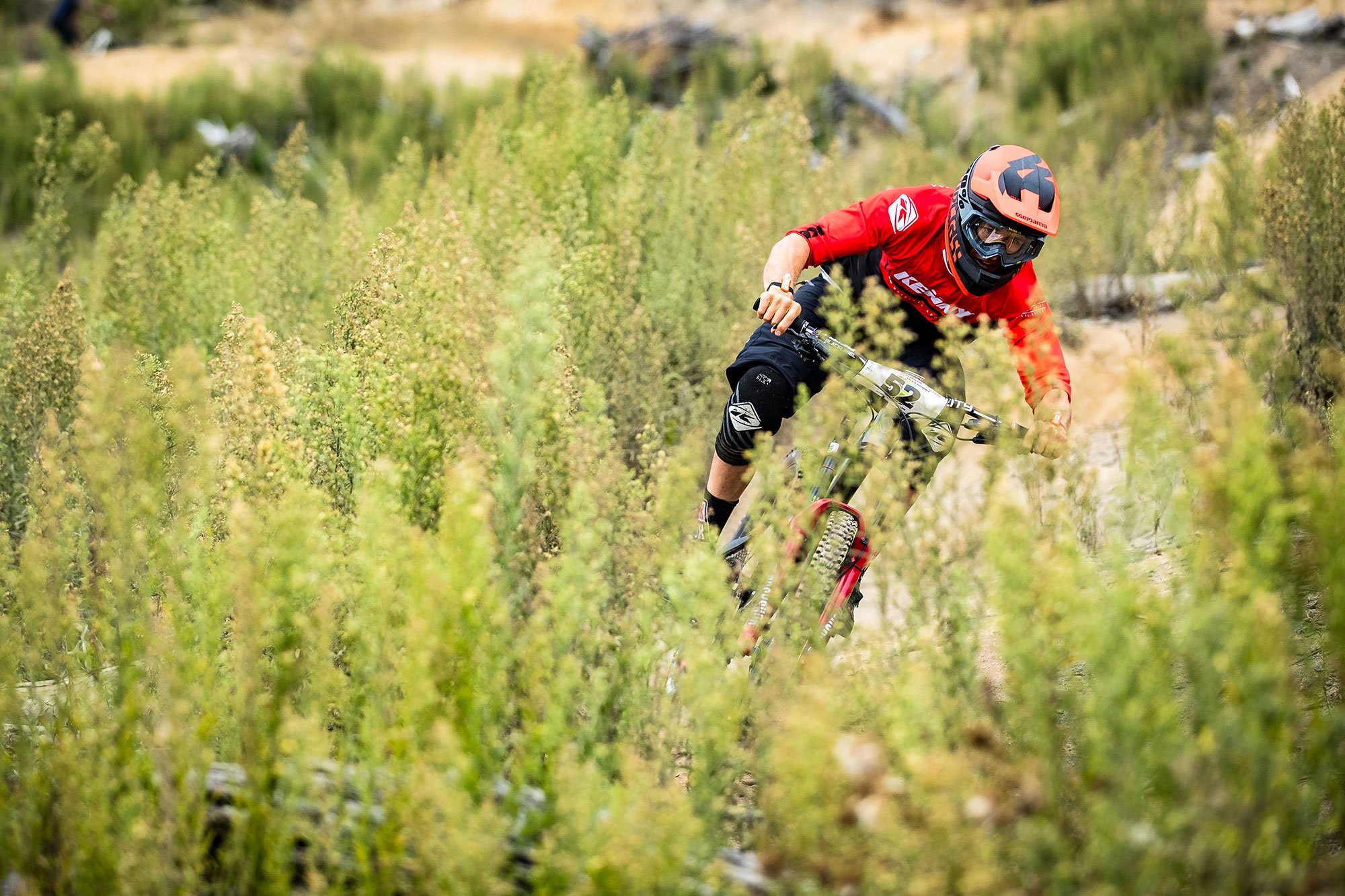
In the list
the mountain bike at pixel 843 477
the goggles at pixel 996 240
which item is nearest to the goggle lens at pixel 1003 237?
the goggles at pixel 996 240

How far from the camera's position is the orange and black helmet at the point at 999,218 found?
346cm

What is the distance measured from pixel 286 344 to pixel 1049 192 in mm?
2582

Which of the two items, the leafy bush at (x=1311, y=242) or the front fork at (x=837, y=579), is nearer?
the front fork at (x=837, y=579)

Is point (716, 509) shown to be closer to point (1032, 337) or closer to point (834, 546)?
point (834, 546)

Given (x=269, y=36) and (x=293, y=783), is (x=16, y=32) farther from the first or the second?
(x=293, y=783)

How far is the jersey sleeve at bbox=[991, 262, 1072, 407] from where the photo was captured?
135 inches

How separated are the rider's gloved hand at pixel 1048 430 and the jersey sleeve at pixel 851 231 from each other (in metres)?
0.85

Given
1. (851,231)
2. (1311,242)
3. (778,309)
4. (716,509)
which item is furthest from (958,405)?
(1311,242)

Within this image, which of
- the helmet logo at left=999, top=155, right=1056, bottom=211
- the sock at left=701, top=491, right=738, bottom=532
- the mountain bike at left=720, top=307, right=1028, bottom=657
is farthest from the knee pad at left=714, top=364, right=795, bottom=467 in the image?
the helmet logo at left=999, top=155, right=1056, bottom=211

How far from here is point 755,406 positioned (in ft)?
12.2

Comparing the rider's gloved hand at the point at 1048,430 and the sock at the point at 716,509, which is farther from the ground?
the rider's gloved hand at the point at 1048,430

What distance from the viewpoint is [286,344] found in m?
3.82

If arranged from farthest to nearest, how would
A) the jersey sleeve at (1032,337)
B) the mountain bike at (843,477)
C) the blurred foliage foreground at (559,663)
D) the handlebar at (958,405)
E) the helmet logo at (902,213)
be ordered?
1. the helmet logo at (902,213)
2. the jersey sleeve at (1032,337)
3. the mountain bike at (843,477)
4. the handlebar at (958,405)
5. the blurred foliage foreground at (559,663)

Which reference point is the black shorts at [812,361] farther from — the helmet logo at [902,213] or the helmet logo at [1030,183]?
the helmet logo at [1030,183]
